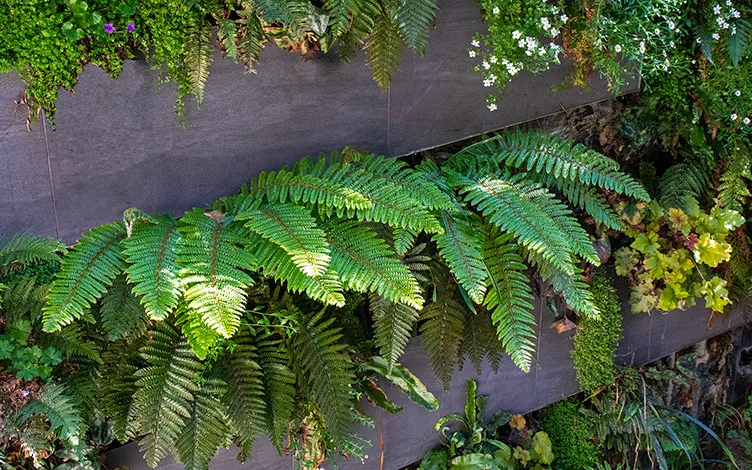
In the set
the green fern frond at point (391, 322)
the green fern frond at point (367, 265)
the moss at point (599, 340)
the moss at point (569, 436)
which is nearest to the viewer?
the green fern frond at point (367, 265)

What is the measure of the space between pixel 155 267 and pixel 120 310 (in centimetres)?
28

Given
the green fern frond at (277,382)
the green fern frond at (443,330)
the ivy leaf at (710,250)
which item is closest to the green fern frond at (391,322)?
the green fern frond at (443,330)

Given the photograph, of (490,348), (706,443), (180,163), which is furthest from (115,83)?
(706,443)

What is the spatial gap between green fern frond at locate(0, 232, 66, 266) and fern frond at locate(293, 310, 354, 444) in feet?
3.18

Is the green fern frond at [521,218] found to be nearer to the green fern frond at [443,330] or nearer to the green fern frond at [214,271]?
the green fern frond at [443,330]

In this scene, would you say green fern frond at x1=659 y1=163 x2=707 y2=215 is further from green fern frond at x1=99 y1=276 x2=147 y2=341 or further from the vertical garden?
green fern frond at x1=99 y1=276 x2=147 y2=341

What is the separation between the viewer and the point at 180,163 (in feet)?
9.34

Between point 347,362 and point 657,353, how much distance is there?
236cm

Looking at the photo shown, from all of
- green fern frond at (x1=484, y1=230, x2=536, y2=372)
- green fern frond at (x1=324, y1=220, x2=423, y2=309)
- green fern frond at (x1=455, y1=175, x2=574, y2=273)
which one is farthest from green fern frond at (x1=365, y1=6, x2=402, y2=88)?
green fern frond at (x1=484, y1=230, x2=536, y2=372)

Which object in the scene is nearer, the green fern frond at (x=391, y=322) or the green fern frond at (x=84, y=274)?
the green fern frond at (x=84, y=274)

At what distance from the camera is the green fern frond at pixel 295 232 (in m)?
2.33

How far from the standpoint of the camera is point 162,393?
256 centimetres

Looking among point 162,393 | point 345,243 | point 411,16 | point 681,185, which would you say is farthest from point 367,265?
point 681,185

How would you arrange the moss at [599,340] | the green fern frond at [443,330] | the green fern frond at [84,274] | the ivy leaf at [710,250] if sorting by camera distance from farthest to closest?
the moss at [599,340], the ivy leaf at [710,250], the green fern frond at [443,330], the green fern frond at [84,274]
